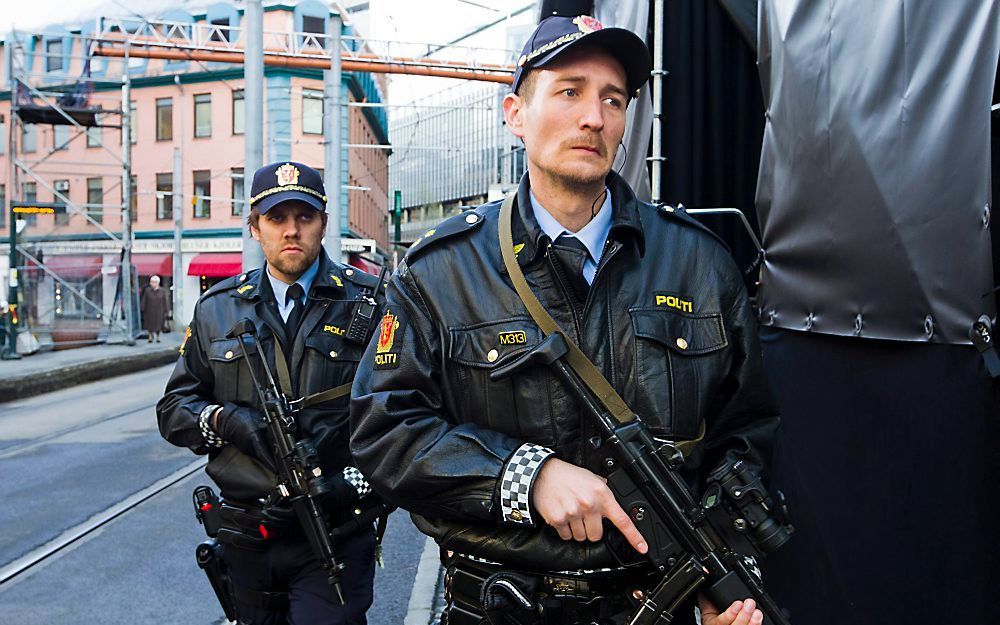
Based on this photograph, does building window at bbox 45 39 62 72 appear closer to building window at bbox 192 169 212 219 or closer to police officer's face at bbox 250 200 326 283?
building window at bbox 192 169 212 219

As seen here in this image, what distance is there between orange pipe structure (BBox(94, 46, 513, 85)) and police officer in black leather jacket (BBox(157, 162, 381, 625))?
828 inches

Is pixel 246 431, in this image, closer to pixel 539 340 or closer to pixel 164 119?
pixel 539 340

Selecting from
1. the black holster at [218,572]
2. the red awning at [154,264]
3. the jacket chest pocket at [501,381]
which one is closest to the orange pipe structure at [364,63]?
the red awning at [154,264]

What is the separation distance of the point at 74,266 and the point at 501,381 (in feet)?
72.2

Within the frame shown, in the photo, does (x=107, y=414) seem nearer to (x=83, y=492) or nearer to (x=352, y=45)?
(x=83, y=492)

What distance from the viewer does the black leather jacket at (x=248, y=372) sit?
134 inches

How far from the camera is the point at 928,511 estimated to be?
265 cm

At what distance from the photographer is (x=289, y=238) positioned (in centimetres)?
358

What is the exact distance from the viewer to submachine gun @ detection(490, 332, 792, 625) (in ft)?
5.81

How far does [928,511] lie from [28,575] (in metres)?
4.98

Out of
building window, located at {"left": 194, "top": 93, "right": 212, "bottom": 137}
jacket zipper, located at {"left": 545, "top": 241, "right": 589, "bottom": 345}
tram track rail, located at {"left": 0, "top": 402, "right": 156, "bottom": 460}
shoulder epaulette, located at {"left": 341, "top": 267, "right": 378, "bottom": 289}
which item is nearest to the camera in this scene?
jacket zipper, located at {"left": 545, "top": 241, "right": 589, "bottom": 345}

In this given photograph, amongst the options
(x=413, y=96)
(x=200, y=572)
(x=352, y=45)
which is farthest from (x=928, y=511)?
(x=352, y=45)

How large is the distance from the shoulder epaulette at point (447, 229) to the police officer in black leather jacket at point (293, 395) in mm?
1410

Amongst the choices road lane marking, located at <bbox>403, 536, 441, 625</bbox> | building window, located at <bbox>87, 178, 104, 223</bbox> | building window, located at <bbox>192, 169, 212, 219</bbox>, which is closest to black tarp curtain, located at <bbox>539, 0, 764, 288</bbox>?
road lane marking, located at <bbox>403, 536, 441, 625</bbox>
